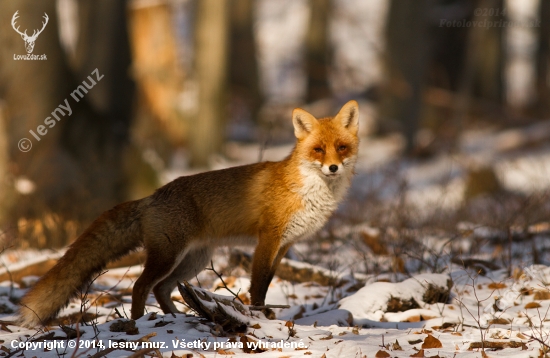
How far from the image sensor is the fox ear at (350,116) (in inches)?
222

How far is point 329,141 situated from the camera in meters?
5.41

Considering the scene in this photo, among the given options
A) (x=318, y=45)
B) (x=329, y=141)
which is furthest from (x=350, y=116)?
(x=318, y=45)

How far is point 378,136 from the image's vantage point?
21.4 metres

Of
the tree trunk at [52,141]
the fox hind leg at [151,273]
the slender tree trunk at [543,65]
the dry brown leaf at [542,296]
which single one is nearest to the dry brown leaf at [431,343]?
the dry brown leaf at [542,296]

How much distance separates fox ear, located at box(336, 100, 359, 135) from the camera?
18.5 ft

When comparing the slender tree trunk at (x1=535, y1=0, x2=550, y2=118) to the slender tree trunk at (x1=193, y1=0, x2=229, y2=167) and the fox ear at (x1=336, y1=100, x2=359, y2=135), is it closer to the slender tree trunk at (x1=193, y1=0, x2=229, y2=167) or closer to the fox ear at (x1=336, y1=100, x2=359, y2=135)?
the slender tree trunk at (x1=193, y1=0, x2=229, y2=167)

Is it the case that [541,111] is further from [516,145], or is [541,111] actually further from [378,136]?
[378,136]

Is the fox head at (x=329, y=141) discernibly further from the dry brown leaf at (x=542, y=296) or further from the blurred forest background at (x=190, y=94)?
the dry brown leaf at (x=542, y=296)

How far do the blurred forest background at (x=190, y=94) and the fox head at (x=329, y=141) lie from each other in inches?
51.3

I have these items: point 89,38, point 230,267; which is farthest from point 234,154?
point 230,267

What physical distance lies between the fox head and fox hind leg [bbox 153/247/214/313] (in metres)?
1.39

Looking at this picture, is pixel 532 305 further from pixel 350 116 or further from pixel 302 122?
pixel 302 122

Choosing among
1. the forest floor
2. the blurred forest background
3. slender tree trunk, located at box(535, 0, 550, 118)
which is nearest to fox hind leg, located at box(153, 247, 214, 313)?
the forest floor

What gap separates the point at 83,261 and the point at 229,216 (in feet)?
4.61
